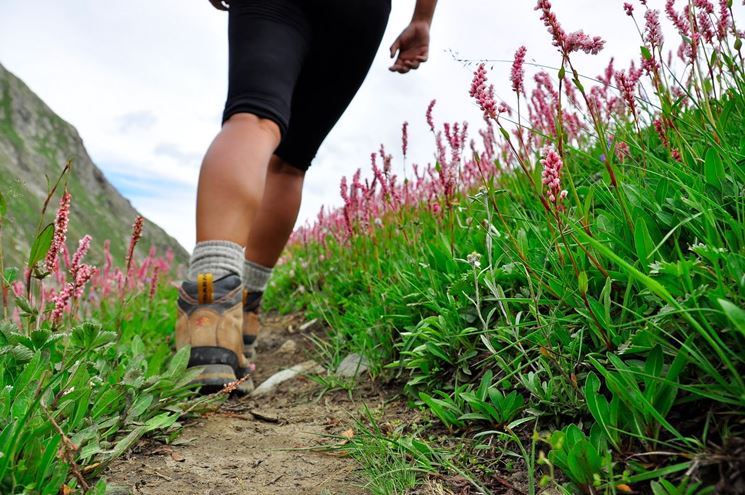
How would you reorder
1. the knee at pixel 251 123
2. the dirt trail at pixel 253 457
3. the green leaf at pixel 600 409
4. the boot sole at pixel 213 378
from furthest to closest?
the knee at pixel 251 123, the boot sole at pixel 213 378, the dirt trail at pixel 253 457, the green leaf at pixel 600 409

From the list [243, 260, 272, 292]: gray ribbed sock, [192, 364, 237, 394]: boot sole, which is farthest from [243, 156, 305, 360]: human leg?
[192, 364, 237, 394]: boot sole

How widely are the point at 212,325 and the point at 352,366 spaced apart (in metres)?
0.81

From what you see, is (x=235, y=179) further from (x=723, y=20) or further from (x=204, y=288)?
(x=723, y=20)

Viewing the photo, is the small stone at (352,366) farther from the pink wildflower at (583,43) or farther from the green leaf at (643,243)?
the pink wildflower at (583,43)

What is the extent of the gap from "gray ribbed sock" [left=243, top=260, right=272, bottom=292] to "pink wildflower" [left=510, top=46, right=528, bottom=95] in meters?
2.27

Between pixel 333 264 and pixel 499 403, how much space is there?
3309 mm

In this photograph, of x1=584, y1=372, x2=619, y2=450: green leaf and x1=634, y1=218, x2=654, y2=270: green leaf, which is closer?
x1=584, y1=372, x2=619, y2=450: green leaf

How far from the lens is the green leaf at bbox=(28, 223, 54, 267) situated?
149 centimetres

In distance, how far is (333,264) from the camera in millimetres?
4805

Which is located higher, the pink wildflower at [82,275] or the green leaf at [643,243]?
the pink wildflower at [82,275]

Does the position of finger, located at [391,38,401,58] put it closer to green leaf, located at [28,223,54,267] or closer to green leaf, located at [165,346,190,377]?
green leaf, located at [165,346,190,377]

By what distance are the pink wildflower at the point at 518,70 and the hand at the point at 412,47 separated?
184 cm

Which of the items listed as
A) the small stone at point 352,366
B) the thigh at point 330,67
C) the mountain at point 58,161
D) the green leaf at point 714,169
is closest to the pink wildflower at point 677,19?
the green leaf at point 714,169

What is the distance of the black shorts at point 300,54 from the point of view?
2354 mm
